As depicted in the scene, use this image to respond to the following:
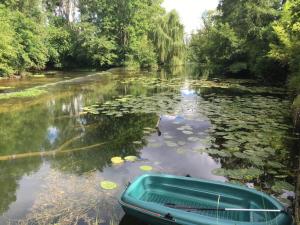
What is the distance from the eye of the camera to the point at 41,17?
990 inches

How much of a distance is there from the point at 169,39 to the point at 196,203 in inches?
1173

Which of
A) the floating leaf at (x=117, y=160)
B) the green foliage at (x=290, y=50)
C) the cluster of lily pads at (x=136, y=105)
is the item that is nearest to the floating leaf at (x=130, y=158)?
the floating leaf at (x=117, y=160)

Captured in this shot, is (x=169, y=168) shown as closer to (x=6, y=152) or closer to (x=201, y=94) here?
(x=6, y=152)

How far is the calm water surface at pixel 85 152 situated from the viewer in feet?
13.4

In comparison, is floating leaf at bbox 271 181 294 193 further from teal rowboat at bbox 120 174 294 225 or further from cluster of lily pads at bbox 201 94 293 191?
teal rowboat at bbox 120 174 294 225

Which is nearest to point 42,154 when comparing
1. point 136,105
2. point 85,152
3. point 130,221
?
point 85,152

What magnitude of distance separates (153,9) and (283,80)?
62.9 feet

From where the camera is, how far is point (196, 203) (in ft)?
12.5

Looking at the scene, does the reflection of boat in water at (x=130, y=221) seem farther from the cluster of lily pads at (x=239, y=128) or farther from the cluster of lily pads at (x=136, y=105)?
the cluster of lily pads at (x=136, y=105)

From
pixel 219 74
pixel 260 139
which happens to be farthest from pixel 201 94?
pixel 219 74

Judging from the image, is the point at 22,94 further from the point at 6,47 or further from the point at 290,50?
the point at 290,50

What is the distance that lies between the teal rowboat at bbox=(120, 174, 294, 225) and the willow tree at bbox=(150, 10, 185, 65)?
1145 inches

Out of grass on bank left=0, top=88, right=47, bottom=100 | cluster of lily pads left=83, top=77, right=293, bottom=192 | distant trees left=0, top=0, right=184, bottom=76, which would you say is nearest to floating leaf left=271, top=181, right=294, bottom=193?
cluster of lily pads left=83, top=77, right=293, bottom=192

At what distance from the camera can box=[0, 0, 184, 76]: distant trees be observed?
85.4ft
